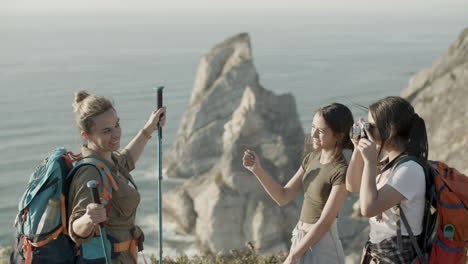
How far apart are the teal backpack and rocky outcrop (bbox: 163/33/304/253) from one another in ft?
81.7

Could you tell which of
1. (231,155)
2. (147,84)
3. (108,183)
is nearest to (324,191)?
(108,183)

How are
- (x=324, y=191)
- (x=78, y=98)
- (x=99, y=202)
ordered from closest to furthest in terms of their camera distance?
(x=99, y=202) < (x=78, y=98) < (x=324, y=191)

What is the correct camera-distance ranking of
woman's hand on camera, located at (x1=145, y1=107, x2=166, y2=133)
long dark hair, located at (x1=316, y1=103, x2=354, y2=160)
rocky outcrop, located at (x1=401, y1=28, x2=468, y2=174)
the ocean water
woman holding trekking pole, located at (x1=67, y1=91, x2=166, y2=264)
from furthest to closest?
1. the ocean water
2. rocky outcrop, located at (x1=401, y1=28, x2=468, y2=174)
3. woman's hand on camera, located at (x1=145, y1=107, x2=166, y2=133)
4. long dark hair, located at (x1=316, y1=103, x2=354, y2=160)
5. woman holding trekking pole, located at (x1=67, y1=91, x2=166, y2=264)

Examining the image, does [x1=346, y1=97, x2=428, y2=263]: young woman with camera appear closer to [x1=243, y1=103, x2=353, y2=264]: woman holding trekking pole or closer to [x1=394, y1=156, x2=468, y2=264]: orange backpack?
[x1=394, y1=156, x2=468, y2=264]: orange backpack

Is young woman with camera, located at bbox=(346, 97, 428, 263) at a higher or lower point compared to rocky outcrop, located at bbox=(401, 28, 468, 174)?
higher

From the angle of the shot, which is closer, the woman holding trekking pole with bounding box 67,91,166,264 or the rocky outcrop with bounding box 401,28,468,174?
the woman holding trekking pole with bounding box 67,91,166,264

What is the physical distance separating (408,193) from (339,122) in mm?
889

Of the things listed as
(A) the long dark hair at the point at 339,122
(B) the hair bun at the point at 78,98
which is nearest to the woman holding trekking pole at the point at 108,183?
(B) the hair bun at the point at 78,98

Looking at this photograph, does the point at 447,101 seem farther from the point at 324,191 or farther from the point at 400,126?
the point at 400,126

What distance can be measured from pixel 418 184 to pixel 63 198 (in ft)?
7.38

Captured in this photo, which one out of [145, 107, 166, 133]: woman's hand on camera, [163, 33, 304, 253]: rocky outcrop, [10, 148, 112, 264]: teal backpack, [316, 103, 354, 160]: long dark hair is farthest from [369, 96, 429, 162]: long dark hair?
[163, 33, 304, 253]: rocky outcrop

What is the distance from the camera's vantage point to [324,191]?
4.27m

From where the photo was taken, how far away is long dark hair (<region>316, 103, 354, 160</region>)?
4.29 metres

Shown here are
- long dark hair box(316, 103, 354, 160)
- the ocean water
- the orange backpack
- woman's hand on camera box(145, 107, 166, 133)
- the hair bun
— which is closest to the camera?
the orange backpack
